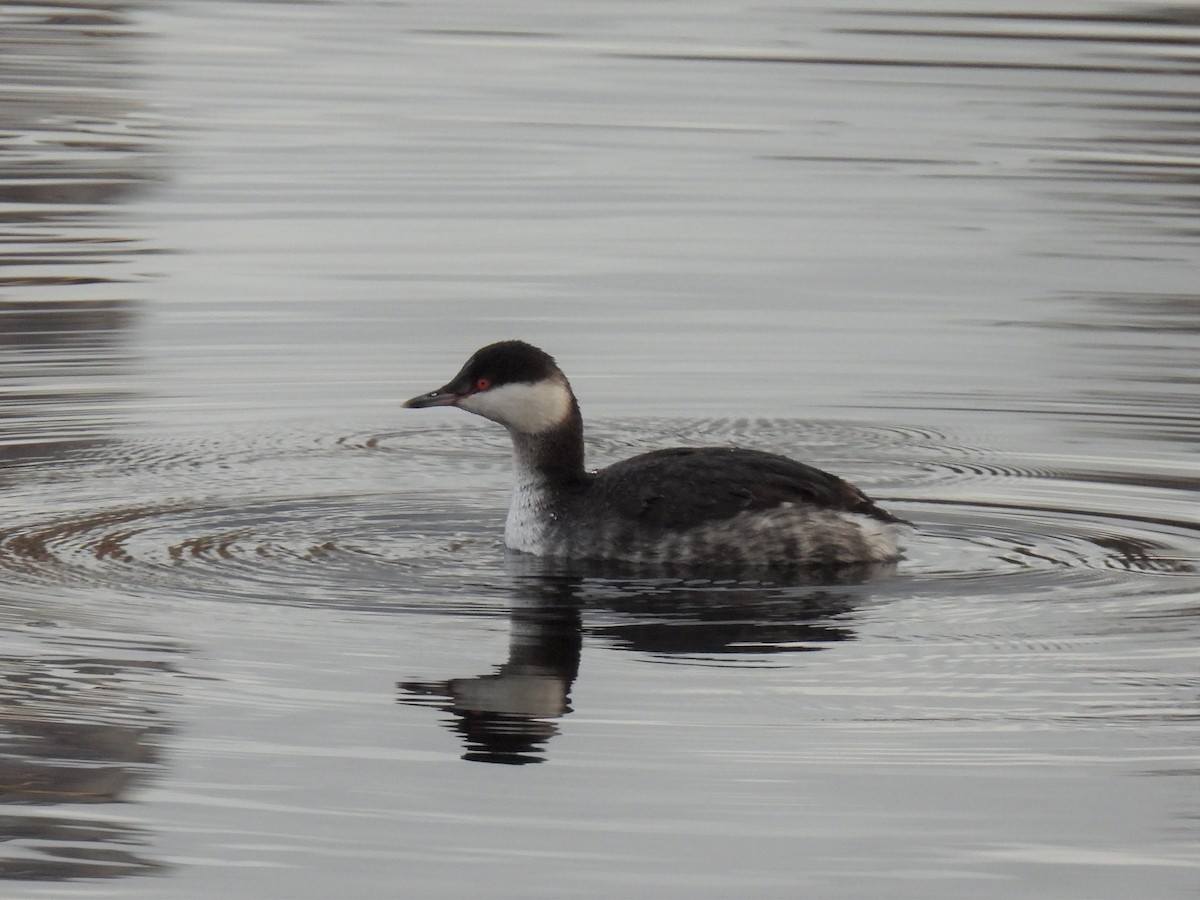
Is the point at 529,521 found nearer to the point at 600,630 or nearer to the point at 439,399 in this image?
the point at 439,399

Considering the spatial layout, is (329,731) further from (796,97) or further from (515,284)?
(796,97)

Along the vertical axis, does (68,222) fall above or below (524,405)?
above

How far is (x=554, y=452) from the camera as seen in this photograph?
31.9 feet

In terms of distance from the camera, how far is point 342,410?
38.1 ft

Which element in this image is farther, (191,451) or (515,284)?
(515,284)

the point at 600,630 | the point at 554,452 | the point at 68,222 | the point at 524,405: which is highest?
the point at 68,222

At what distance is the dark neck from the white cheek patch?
3 centimetres

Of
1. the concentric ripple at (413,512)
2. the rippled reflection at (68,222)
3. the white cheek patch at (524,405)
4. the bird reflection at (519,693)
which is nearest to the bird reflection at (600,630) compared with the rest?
the bird reflection at (519,693)

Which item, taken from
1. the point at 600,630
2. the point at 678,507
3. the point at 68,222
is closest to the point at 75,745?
the point at 600,630

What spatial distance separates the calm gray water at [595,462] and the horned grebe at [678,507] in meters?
0.22

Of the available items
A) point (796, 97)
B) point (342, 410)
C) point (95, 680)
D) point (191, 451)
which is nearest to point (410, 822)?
point (95, 680)

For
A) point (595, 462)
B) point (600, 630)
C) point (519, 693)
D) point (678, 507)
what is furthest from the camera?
point (595, 462)

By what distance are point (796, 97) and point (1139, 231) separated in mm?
6089

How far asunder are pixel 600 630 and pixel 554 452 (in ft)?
5.57
